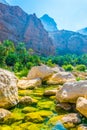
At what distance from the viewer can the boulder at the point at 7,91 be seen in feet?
49.4

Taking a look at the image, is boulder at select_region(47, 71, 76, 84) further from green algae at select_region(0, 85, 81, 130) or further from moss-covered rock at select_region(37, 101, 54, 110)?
green algae at select_region(0, 85, 81, 130)

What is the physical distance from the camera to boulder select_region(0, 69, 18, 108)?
49.4 feet

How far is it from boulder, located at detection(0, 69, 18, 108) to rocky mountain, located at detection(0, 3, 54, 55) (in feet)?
482

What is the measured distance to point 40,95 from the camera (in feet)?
66.1

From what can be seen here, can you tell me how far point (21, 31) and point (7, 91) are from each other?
172218 millimetres

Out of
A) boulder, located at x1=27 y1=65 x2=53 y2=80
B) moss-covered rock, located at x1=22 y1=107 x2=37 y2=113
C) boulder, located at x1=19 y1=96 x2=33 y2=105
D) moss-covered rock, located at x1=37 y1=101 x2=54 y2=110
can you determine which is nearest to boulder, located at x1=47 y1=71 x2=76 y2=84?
boulder, located at x1=27 y1=65 x2=53 y2=80

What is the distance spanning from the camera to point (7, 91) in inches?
612

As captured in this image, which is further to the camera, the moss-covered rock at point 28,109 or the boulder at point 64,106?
the boulder at point 64,106

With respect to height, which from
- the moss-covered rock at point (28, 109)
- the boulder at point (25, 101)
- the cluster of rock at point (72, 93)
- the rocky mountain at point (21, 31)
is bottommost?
the moss-covered rock at point (28, 109)

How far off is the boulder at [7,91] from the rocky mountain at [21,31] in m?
147

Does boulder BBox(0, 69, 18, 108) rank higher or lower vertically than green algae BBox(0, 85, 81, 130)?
higher

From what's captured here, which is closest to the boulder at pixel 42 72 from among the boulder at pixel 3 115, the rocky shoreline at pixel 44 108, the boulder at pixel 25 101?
the rocky shoreline at pixel 44 108

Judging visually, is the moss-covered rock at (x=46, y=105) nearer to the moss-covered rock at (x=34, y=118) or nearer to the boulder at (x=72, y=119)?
the moss-covered rock at (x=34, y=118)

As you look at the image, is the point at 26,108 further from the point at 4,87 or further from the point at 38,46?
the point at 38,46
